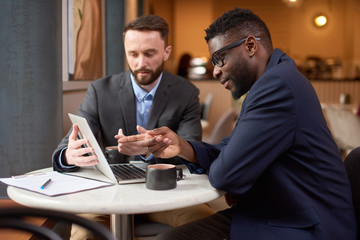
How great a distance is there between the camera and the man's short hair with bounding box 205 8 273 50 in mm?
1469

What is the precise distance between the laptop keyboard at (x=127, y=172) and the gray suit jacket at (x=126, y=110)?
1.52ft

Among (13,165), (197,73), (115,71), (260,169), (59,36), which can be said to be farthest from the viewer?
(197,73)

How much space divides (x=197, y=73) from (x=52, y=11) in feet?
20.3

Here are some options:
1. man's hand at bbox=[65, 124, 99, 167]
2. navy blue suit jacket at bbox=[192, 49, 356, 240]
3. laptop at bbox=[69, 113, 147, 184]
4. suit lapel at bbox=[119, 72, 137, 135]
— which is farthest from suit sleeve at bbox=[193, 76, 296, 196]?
suit lapel at bbox=[119, 72, 137, 135]

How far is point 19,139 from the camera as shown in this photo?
6.33 feet

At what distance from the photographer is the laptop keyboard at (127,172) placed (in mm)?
1426

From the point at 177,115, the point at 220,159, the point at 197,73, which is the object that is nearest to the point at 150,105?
the point at 177,115

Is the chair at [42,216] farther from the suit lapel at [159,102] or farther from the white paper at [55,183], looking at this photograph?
the suit lapel at [159,102]

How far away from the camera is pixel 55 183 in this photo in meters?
1.37

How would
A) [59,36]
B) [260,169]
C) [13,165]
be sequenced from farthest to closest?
[59,36], [13,165], [260,169]

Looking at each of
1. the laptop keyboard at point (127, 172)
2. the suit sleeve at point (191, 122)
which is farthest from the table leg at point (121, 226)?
the suit sleeve at point (191, 122)

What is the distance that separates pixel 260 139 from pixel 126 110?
1049mm

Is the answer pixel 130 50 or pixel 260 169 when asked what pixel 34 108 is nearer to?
pixel 130 50

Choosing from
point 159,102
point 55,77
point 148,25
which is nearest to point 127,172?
point 159,102
